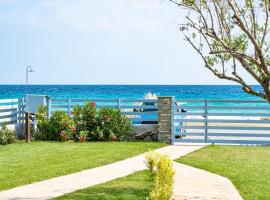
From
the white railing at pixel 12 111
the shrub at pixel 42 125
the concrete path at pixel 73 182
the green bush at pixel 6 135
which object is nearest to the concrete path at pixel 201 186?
the concrete path at pixel 73 182

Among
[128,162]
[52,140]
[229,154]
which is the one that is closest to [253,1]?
[128,162]

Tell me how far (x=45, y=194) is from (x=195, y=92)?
238 feet

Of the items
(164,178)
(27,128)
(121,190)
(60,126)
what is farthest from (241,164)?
(27,128)

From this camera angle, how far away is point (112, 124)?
738 inches

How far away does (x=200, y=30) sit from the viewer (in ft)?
27.1

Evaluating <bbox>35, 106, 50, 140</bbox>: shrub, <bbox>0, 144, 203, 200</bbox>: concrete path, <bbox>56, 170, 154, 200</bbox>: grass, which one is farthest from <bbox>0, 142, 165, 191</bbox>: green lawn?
<bbox>56, 170, 154, 200</bbox>: grass

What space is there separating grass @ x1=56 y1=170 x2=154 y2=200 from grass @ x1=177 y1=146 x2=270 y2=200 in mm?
1677

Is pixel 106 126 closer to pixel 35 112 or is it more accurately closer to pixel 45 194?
pixel 35 112

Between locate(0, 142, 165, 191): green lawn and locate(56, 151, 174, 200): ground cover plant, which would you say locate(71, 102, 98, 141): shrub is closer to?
locate(0, 142, 165, 191): green lawn

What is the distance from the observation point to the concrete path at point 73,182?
9328 mm

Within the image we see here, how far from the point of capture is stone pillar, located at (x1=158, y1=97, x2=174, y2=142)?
18.6 metres

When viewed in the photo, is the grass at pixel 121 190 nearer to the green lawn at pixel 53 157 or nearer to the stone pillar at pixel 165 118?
the green lawn at pixel 53 157

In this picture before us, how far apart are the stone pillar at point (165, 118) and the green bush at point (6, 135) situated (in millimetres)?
4705

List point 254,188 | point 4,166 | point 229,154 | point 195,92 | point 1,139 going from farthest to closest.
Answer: point 195,92, point 1,139, point 229,154, point 4,166, point 254,188
